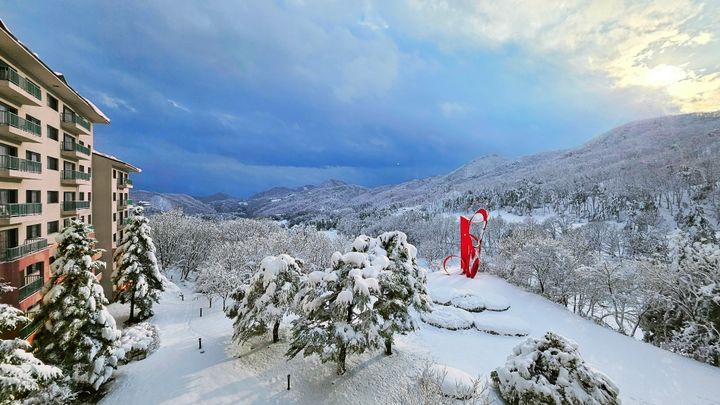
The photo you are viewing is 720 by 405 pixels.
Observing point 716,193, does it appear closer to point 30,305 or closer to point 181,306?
point 181,306

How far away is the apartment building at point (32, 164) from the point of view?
17531 mm

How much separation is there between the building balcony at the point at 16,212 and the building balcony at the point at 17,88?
642 centimetres

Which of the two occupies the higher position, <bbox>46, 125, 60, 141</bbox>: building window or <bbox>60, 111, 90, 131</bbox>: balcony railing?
<bbox>60, 111, 90, 131</bbox>: balcony railing

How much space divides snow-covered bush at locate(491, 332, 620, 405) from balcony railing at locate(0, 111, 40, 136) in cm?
2861

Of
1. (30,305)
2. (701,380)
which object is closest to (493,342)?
(701,380)

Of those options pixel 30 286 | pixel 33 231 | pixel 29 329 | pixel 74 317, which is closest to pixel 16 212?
pixel 33 231

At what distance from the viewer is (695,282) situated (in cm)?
2138

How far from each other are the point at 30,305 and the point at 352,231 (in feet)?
350

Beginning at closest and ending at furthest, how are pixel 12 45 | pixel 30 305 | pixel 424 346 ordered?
pixel 12 45
pixel 30 305
pixel 424 346

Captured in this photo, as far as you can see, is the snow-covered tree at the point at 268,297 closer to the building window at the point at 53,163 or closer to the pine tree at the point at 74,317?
the pine tree at the point at 74,317

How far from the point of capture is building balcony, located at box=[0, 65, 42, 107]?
17.1 m

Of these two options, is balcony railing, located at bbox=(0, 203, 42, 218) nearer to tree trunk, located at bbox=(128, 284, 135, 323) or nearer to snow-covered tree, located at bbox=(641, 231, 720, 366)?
tree trunk, located at bbox=(128, 284, 135, 323)

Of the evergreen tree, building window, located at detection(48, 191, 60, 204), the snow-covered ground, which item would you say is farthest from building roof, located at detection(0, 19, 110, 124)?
the snow-covered ground

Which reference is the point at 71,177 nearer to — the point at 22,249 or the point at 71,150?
the point at 71,150
